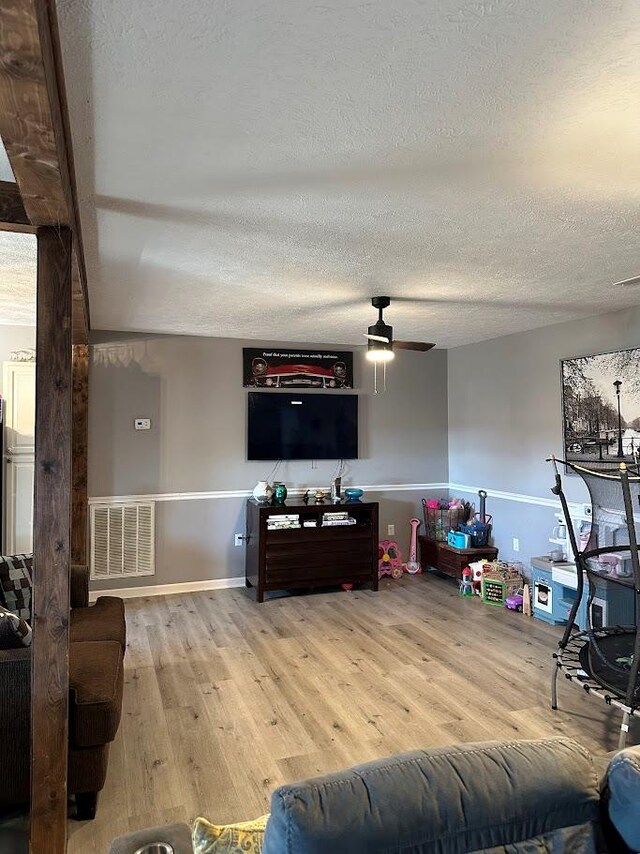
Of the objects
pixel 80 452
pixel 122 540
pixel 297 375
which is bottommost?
pixel 122 540

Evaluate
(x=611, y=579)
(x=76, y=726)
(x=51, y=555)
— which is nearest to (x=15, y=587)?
(x=76, y=726)

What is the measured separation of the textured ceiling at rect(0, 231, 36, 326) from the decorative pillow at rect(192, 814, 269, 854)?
7.43 feet

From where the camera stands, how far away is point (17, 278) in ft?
11.4

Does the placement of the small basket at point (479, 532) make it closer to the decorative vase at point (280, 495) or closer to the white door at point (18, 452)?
the decorative vase at point (280, 495)

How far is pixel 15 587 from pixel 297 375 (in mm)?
3341

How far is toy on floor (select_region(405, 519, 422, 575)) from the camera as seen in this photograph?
6141 mm

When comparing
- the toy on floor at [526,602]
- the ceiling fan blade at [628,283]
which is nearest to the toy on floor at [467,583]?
the toy on floor at [526,602]

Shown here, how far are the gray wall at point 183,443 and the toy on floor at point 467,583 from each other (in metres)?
1.42

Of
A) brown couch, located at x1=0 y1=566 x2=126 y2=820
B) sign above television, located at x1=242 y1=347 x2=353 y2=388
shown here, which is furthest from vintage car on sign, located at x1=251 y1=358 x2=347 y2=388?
brown couch, located at x1=0 y1=566 x2=126 y2=820

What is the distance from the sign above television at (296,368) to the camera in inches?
224

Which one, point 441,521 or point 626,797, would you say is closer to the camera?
point 626,797

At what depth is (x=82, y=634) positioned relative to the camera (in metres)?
3.09

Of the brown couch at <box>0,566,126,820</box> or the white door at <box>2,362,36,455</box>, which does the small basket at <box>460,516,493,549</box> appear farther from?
the white door at <box>2,362,36,455</box>

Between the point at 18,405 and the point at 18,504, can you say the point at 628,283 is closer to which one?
the point at 18,405
